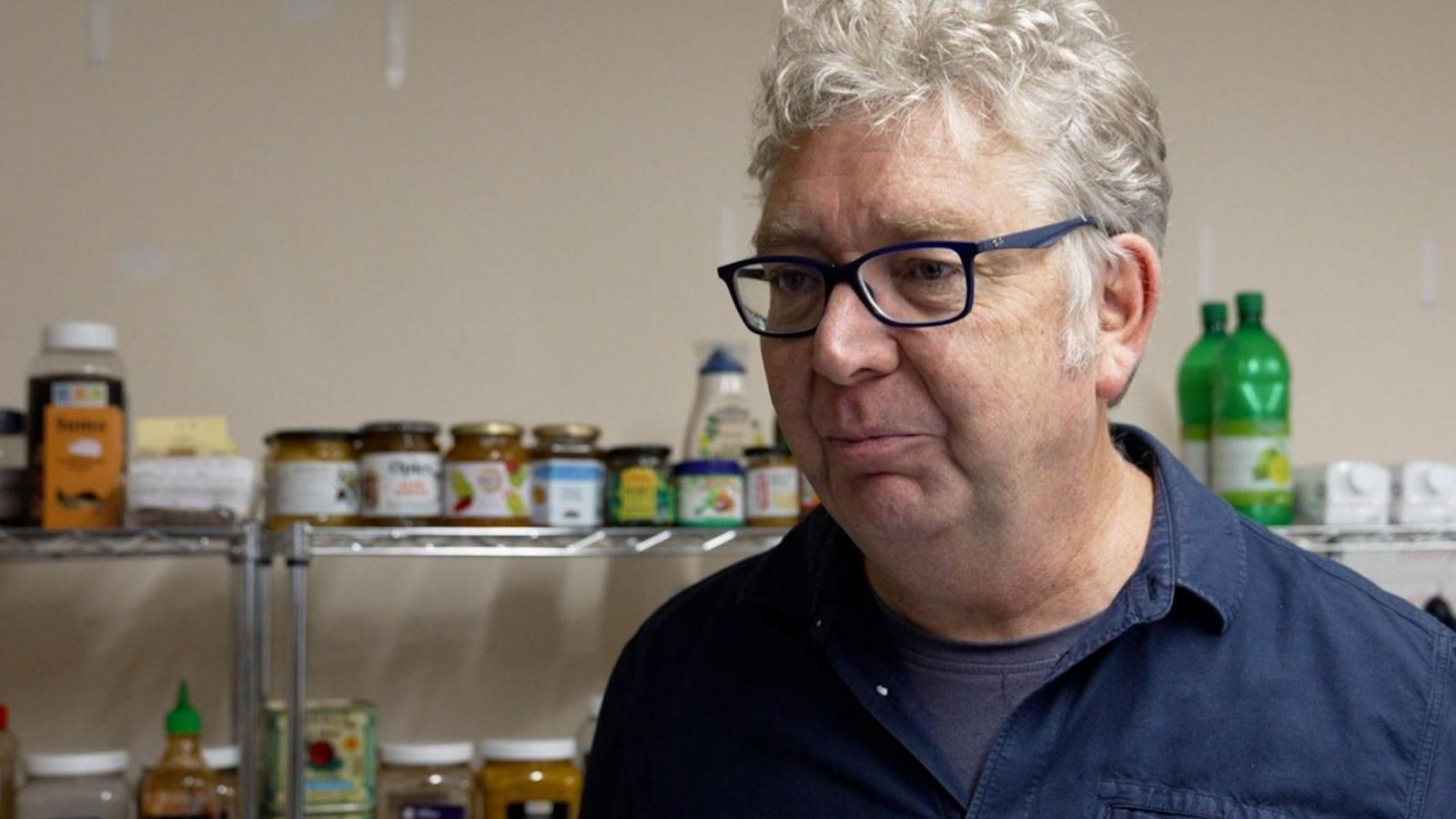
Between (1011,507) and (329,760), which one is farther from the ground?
(1011,507)

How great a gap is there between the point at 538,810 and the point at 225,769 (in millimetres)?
324

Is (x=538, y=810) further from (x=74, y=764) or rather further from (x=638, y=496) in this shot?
(x=74, y=764)

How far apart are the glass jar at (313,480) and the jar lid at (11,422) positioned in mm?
252

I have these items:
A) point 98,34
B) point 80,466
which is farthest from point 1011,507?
point 98,34

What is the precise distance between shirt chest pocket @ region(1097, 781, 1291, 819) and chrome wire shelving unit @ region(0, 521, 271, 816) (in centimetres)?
104

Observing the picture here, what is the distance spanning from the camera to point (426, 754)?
174 centimetres

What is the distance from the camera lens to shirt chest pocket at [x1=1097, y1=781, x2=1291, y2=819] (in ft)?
2.93

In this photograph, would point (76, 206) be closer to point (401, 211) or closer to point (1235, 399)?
point (401, 211)

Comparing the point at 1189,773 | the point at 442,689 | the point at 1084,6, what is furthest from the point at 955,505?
the point at 442,689

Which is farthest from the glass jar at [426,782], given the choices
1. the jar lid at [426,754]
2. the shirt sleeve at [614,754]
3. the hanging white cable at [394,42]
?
the hanging white cable at [394,42]

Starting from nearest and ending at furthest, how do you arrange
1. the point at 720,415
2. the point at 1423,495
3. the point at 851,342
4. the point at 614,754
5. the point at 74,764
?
the point at 851,342 < the point at 614,754 < the point at 74,764 < the point at 720,415 < the point at 1423,495

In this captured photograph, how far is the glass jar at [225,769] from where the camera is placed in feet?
5.59

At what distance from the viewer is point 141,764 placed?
1.81 meters

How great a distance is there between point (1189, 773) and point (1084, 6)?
1.44 feet
